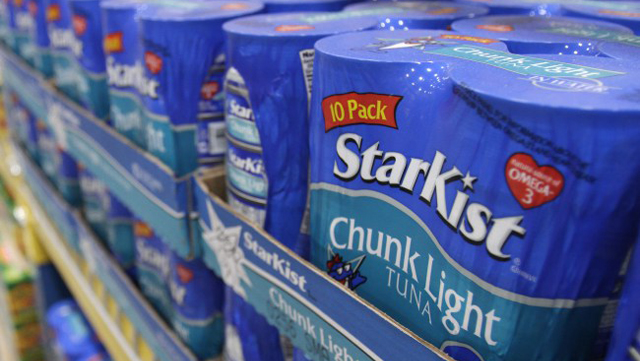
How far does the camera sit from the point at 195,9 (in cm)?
76

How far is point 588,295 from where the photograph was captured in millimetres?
376

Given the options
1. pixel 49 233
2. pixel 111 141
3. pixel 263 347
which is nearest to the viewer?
pixel 263 347

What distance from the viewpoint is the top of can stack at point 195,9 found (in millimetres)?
689

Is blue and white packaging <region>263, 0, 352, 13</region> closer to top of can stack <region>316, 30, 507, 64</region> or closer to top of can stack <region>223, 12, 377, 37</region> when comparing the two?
top of can stack <region>223, 12, 377, 37</region>

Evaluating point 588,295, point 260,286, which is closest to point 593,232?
point 588,295

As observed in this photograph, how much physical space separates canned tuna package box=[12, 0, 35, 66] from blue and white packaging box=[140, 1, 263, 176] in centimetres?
86

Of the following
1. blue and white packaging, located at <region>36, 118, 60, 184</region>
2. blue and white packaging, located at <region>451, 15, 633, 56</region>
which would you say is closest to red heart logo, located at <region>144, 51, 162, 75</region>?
blue and white packaging, located at <region>451, 15, 633, 56</region>

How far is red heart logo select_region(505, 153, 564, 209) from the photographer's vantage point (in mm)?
344

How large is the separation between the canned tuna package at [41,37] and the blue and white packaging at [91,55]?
33 cm

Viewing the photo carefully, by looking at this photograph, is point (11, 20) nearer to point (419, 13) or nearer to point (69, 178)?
point (69, 178)

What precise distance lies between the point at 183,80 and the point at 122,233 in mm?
550

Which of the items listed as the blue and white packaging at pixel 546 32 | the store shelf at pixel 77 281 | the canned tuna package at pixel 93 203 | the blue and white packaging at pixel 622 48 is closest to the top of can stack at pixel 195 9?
the blue and white packaging at pixel 546 32

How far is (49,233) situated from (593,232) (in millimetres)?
1570

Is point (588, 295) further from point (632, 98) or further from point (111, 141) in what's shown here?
point (111, 141)
